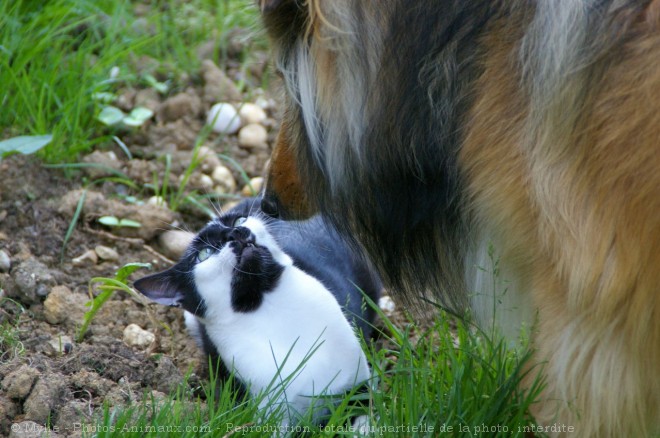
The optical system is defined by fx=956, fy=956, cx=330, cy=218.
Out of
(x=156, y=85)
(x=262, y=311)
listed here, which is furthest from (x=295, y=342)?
(x=156, y=85)

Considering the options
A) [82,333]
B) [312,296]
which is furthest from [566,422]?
[82,333]

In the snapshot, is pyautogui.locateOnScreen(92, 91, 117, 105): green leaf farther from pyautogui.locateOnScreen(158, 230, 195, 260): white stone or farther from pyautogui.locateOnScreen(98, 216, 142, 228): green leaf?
pyautogui.locateOnScreen(158, 230, 195, 260): white stone

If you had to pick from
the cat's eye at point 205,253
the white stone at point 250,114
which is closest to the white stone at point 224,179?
the white stone at point 250,114

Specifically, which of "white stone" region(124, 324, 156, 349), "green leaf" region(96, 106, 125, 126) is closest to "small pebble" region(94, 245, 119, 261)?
"white stone" region(124, 324, 156, 349)

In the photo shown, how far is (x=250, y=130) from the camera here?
4.85m

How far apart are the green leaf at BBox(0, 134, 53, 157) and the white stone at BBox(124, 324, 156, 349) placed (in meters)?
0.98

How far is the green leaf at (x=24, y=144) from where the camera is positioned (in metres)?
4.03

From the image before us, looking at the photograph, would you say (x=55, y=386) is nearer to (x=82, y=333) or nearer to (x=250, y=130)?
(x=82, y=333)

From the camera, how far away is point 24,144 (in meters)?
4.05

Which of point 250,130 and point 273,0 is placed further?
point 250,130

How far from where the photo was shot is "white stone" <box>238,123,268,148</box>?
4816 millimetres

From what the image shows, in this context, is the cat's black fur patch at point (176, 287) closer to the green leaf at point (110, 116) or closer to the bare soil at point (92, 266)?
the bare soil at point (92, 266)

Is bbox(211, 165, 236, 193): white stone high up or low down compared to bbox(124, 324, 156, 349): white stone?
up

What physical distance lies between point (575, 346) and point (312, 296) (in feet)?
3.78
